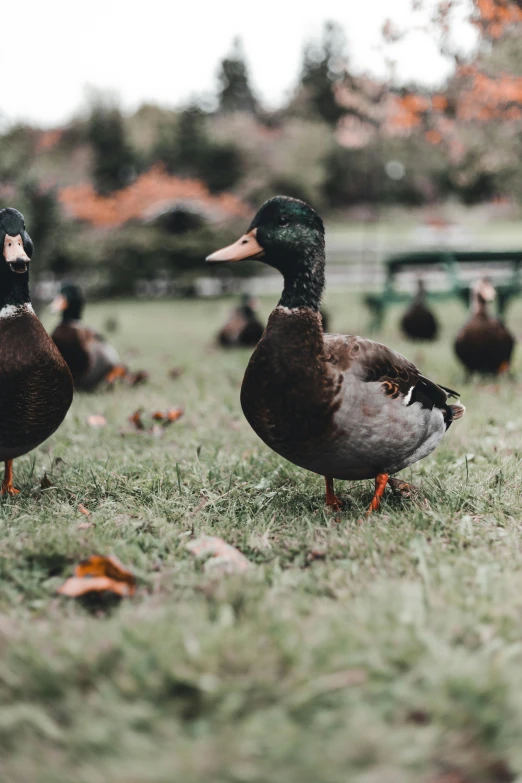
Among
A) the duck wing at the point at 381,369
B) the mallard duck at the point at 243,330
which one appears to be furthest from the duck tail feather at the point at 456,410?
the mallard duck at the point at 243,330

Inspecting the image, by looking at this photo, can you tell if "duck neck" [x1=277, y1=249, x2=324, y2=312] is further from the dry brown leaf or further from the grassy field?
the dry brown leaf

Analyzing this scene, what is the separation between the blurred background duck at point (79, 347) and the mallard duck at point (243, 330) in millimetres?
2659

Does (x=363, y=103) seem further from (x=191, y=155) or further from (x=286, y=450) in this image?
(x=191, y=155)

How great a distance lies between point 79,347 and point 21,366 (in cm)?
262

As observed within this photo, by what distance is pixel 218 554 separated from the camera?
2324mm

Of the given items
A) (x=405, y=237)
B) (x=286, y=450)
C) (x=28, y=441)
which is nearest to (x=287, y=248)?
(x=286, y=450)

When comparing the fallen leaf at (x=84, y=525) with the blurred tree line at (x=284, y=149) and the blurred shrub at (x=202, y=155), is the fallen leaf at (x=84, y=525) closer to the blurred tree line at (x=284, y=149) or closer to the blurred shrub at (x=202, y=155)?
the blurred tree line at (x=284, y=149)

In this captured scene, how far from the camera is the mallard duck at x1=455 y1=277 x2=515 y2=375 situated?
5.59 metres

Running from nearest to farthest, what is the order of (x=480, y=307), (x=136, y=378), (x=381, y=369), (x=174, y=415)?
(x=381, y=369)
(x=174, y=415)
(x=480, y=307)
(x=136, y=378)

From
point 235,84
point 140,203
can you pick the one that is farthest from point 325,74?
point 140,203

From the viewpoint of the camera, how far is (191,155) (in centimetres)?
2789

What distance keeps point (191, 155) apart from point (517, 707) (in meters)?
28.4

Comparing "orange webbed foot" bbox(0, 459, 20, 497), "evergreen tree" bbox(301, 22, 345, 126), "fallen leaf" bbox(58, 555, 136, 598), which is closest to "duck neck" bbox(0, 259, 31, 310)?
"orange webbed foot" bbox(0, 459, 20, 497)

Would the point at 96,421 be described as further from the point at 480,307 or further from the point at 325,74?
the point at 325,74
